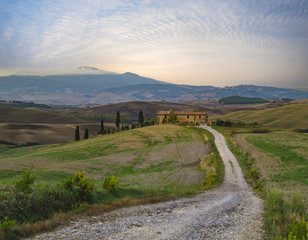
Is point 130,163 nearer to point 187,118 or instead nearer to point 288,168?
point 288,168

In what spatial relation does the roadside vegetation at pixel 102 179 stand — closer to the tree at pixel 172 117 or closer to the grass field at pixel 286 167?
the grass field at pixel 286 167

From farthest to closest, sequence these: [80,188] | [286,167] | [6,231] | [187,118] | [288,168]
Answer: [187,118] < [286,167] < [288,168] < [80,188] < [6,231]

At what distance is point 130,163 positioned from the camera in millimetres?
41031

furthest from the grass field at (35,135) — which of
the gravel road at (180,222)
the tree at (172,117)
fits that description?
the gravel road at (180,222)

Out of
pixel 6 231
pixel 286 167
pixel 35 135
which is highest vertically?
pixel 6 231

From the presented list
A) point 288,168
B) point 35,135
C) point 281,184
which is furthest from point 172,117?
point 35,135

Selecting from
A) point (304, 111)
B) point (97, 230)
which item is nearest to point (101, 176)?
point (97, 230)

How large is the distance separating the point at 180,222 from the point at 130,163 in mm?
28606

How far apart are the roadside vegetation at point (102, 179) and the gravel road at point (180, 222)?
111cm

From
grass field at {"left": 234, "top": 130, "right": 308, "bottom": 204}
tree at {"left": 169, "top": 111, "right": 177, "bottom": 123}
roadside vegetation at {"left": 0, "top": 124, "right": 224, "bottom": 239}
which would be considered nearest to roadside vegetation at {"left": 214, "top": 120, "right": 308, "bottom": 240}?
grass field at {"left": 234, "top": 130, "right": 308, "bottom": 204}

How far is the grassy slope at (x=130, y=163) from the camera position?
30.4m

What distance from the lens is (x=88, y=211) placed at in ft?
45.2

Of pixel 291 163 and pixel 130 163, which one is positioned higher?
pixel 291 163

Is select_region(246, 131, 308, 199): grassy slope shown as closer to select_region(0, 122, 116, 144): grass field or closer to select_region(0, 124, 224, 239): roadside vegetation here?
select_region(0, 124, 224, 239): roadside vegetation
